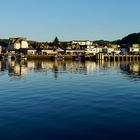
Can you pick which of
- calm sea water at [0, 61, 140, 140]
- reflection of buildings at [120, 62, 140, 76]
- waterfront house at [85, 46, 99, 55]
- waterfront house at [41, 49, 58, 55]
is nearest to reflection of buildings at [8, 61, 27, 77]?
reflection of buildings at [120, 62, 140, 76]

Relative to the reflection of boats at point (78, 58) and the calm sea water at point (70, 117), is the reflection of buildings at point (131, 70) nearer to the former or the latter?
the calm sea water at point (70, 117)

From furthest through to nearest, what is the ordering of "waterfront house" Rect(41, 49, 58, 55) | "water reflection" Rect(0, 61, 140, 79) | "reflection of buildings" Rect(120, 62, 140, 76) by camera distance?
1. "waterfront house" Rect(41, 49, 58, 55)
2. "water reflection" Rect(0, 61, 140, 79)
3. "reflection of buildings" Rect(120, 62, 140, 76)

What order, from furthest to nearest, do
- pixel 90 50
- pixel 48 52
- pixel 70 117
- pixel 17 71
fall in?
1. pixel 90 50
2. pixel 48 52
3. pixel 17 71
4. pixel 70 117

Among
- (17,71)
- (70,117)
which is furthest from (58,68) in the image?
(70,117)

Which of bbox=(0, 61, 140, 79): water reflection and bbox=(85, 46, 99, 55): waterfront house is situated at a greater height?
bbox=(85, 46, 99, 55): waterfront house

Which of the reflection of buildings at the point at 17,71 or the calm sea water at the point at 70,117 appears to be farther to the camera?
the reflection of buildings at the point at 17,71

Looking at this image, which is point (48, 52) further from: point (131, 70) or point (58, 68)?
point (131, 70)

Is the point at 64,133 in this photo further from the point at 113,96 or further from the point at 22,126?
the point at 113,96

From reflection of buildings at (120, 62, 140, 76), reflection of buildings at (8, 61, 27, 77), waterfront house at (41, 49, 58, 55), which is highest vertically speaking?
waterfront house at (41, 49, 58, 55)

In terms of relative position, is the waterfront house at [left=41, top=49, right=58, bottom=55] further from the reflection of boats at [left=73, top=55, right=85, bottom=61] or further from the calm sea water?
the calm sea water

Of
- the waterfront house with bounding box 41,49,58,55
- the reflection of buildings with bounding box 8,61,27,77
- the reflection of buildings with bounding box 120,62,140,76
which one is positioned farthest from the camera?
the waterfront house with bounding box 41,49,58,55

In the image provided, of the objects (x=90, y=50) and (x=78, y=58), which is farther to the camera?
(x=90, y=50)

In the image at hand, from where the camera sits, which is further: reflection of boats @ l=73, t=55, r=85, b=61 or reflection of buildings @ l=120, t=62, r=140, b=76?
reflection of boats @ l=73, t=55, r=85, b=61

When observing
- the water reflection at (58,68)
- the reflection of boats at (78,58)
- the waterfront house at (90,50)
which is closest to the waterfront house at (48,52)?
the waterfront house at (90,50)
